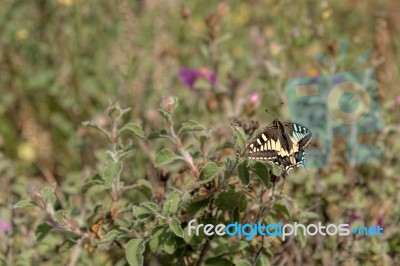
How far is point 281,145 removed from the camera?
146 centimetres

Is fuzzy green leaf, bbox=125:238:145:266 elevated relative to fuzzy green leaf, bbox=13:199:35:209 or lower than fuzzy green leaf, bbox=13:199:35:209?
lower

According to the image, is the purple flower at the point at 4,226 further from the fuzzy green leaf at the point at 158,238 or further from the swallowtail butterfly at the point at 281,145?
the swallowtail butterfly at the point at 281,145

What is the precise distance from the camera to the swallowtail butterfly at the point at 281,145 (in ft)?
4.46

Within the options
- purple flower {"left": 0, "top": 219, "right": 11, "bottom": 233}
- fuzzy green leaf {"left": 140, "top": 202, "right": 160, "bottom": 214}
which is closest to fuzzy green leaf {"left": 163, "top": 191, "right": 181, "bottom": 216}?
fuzzy green leaf {"left": 140, "top": 202, "right": 160, "bottom": 214}

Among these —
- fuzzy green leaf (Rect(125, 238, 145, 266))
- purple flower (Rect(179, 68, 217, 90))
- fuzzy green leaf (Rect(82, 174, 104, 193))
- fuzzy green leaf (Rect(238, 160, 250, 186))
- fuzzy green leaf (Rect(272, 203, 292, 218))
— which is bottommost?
fuzzy green leaf (Rect(125, 238, 145, 266))

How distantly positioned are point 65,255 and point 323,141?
111 centimetres

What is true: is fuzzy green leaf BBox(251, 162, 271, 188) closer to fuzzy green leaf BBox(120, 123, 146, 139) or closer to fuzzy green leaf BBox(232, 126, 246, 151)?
fuzzy green leaf BBox(232, 126, 246, 151)

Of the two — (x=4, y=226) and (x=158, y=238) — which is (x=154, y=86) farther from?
(x=158, y=238)

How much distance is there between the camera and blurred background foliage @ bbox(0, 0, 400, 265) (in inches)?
82.5

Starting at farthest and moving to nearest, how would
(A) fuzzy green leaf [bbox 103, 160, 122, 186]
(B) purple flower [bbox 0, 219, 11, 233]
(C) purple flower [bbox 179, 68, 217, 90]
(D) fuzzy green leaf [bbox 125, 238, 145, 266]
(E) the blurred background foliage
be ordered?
(C) purple flower [bbox 179, 68, 217, 90]
(E) the blurred background foliage
(B) purple flower [bbox 0, 219, 11, 233]
(A) fuzzy green leaf [bbox 103, 160, 122, 186]
(D) fuzzy green leaf [bbox 125, 238, 145, 266]

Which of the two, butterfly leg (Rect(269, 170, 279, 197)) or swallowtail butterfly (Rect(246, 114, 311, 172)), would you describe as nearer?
swallowtail butterfly (Rect(246, 114, 311, 172))

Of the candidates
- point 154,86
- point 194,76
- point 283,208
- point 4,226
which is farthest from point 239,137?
point 154,86

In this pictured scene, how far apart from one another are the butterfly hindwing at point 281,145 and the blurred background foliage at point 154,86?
0.38 meters

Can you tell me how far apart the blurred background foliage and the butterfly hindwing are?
38 centimetres
